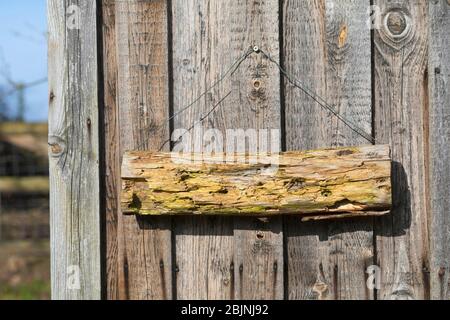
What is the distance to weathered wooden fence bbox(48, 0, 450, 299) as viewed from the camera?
3043 millimetres

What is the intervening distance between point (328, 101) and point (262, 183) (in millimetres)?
444

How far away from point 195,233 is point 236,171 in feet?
1.15

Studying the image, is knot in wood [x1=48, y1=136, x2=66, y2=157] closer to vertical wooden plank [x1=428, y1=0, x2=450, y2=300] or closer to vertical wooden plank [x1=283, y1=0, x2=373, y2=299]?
vertical wooden plank [x1=283, y1=0, x2=373, y2=299]

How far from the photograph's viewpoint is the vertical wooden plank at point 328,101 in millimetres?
3041

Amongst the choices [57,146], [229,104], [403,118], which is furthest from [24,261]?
[403,118]

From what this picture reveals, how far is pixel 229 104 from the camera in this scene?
306cm

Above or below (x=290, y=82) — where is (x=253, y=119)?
below

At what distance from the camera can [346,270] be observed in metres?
3.07

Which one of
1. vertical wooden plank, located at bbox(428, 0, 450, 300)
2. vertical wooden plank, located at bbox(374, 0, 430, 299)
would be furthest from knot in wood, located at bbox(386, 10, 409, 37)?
vertical wooden plank, located at bbox(428, 0, 450, 300)

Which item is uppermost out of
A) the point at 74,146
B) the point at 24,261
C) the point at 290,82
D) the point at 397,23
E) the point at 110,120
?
the point at 397,23

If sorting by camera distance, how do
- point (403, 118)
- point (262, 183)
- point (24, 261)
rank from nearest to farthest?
point (262, 183), point (403, 118), point (24, 261)

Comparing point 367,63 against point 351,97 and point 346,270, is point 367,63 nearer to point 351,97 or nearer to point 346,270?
point 351,97

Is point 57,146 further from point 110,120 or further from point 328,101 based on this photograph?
point 328,101

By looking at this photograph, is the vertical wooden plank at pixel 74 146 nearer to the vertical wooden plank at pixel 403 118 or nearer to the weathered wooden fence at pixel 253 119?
the weathered wooden fence at pixel 253 119
